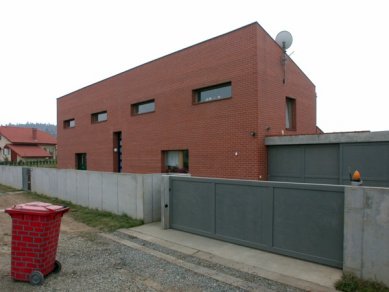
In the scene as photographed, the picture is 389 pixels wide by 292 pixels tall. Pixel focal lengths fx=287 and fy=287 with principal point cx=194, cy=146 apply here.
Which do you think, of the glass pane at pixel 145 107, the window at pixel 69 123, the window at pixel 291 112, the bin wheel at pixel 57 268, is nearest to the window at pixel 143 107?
Result: the glass pane at pixel 145 107

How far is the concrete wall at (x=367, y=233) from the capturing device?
13.4 ft

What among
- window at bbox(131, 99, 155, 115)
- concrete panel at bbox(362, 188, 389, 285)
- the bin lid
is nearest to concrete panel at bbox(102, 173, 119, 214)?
the bin lid

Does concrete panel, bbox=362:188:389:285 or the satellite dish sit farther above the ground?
the satellite dish

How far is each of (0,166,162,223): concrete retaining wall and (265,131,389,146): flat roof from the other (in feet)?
14.7

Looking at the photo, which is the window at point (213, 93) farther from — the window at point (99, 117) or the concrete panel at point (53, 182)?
the window at point (99, 117)

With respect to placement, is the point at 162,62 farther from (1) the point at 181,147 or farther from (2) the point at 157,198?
(2) the point at 157,198

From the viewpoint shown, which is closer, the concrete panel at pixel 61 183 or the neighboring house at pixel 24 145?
the concrete panel at pixel 61 183

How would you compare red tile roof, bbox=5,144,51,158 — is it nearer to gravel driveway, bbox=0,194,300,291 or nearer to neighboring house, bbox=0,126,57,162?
neighboring house, bbox=0,126,57,162

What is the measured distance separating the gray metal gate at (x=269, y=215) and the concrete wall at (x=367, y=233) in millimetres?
311

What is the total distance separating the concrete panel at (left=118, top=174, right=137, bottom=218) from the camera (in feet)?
27.8

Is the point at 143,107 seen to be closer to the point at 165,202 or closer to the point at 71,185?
the point at 71,185

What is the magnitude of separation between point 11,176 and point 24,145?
4013 cm

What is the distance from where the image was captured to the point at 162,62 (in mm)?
14211

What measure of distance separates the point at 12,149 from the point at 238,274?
183 ft
